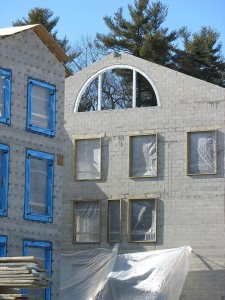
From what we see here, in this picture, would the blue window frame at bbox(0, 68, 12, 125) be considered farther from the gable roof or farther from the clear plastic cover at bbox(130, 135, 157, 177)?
the clear plastic cover at bbox(130, 135, 157, 177)

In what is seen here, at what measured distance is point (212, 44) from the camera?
5381 cm

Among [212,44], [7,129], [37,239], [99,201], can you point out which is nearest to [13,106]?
[7,129]

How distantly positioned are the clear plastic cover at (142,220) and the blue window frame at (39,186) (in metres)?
6.93

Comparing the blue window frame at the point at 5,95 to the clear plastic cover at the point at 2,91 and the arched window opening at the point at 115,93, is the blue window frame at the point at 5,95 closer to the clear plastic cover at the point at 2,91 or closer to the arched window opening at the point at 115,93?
the clear plastic cover at the point at 2,91

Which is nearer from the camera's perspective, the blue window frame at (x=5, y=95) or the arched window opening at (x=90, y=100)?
the blue window frame at (x=5, y=95)

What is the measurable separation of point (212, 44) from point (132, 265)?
25.0 metres

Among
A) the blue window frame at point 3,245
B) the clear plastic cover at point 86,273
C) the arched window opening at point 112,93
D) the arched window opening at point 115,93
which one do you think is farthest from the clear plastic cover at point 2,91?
the arched window opening at point 115,93

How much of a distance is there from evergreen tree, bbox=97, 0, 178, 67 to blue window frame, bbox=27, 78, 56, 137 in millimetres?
23687

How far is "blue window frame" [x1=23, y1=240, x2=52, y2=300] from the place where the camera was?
27.0 m

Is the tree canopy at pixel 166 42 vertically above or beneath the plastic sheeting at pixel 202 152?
above

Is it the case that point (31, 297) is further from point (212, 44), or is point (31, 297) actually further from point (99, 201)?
point (212, 44)

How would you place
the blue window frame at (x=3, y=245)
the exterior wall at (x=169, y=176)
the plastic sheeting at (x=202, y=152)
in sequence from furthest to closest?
the plastic sheeting at (x=202, y=152)
the exterior wall at (x=169, y=176)
the blue window frame at (x=3, y=245)

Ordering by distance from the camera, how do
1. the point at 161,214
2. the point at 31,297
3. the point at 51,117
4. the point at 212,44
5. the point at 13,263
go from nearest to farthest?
the point at 13,263 → the point at 31,297 → the point at 51,117 → the point at 161,214 → the point at 212,44

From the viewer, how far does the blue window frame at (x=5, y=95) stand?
26.8m
